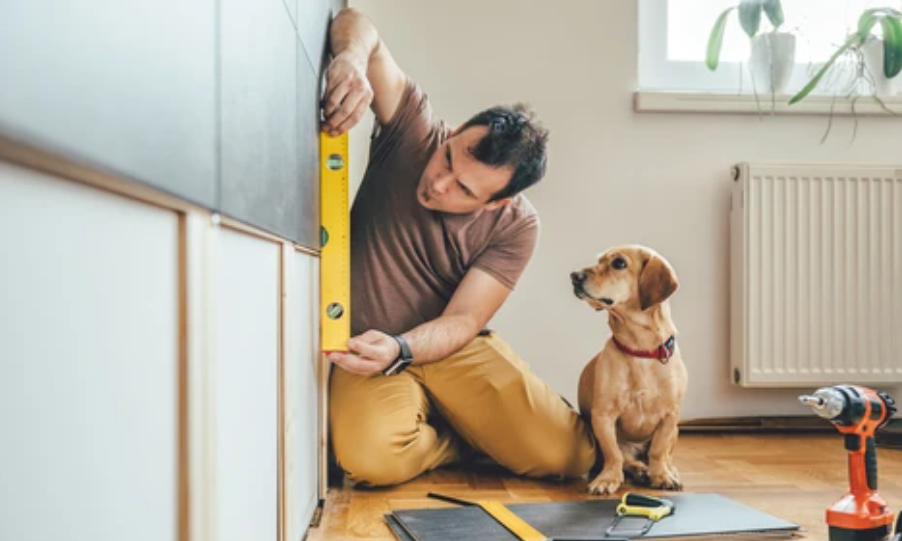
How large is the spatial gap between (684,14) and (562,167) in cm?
67

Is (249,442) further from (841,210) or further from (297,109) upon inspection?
(841,210)

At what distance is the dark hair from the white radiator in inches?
40.5

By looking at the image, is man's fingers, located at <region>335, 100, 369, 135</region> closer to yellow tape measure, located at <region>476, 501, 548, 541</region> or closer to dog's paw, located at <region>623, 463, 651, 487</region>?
yellow tape measure, located at <region>476, 501, 548, 541</region>

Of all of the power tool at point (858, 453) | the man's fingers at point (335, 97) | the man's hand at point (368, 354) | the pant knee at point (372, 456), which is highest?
the man's fingers at point (335, 97)

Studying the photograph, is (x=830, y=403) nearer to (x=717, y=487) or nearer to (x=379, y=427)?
(x=717, y=487)

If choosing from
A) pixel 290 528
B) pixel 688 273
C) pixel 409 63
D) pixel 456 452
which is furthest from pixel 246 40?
pixel 688 273

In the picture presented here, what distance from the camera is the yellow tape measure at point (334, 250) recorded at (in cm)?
169

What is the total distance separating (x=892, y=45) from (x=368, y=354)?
196 centimetres

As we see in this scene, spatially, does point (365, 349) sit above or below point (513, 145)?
below

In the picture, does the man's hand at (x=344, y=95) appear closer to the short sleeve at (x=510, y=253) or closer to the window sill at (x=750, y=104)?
the short sleeve at (x=510, y=253)

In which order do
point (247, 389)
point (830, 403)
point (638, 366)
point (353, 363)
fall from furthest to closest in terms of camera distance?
point (638, 366) < point (353, 363) < point (830, 403) < point (247, 389)

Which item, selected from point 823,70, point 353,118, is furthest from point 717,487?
point 823,70

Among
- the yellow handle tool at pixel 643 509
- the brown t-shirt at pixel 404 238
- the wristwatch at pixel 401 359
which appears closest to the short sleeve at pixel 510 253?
the brown t-shirt at pixel 404 238

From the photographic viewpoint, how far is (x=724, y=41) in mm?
2869
